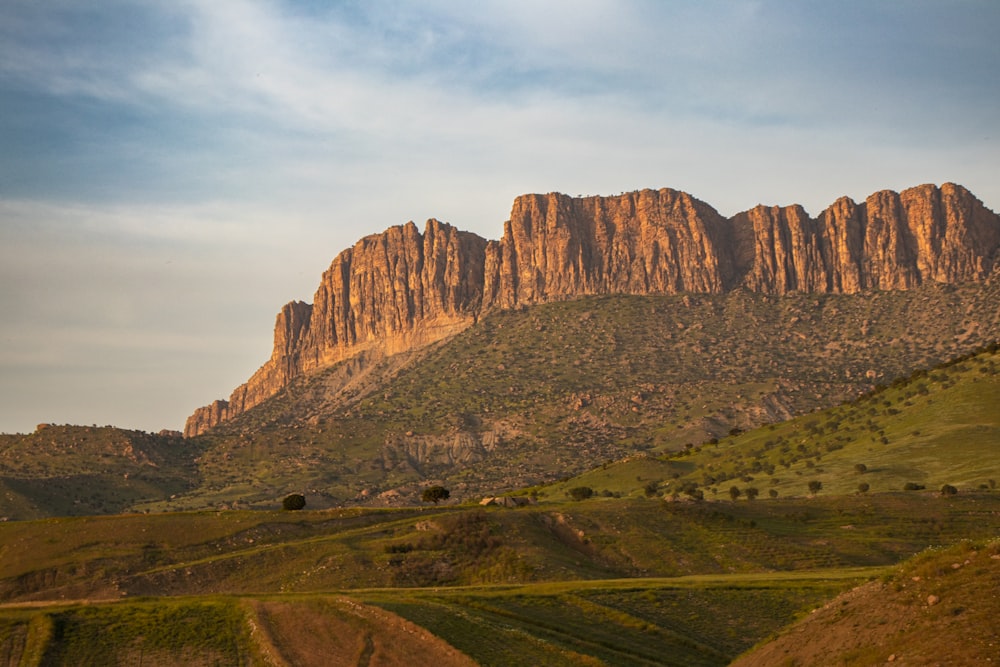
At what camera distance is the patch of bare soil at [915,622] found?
3641cm

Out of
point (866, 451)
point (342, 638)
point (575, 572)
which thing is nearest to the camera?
point (342, 638)

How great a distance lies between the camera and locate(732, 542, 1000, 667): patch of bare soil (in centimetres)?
3641

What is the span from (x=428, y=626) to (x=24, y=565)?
4472 centimetres

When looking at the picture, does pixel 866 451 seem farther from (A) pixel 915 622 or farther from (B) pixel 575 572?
(A) pixel 915 622

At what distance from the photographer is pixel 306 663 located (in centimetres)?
5356

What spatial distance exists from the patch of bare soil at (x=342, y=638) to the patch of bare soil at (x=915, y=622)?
55.6ft

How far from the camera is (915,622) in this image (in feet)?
128

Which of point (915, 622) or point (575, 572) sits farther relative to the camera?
point (575, 572)

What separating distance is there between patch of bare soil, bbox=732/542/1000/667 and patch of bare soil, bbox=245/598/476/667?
55.6 feet

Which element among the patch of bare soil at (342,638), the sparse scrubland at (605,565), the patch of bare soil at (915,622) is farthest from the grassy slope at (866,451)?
the patch of bare soil at (342,638)

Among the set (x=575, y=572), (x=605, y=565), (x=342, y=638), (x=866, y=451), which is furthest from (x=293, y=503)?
(x=866, y=451)

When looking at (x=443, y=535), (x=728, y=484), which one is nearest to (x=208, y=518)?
(x=443, y=535)

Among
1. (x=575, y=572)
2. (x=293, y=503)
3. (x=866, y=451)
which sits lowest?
(x=575, y=572)

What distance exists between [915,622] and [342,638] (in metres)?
29.1
